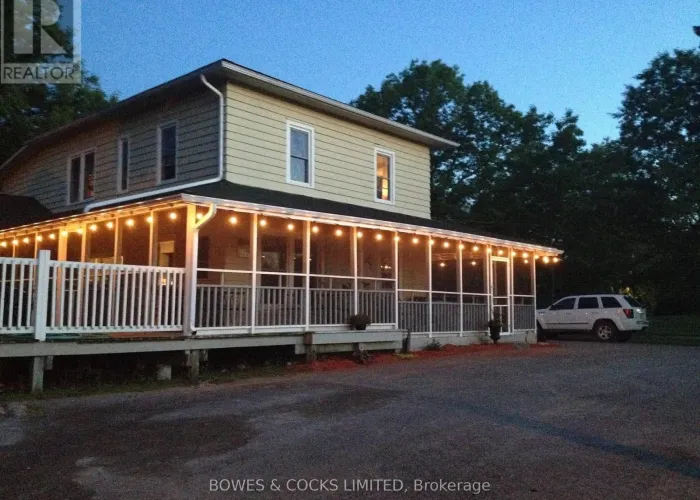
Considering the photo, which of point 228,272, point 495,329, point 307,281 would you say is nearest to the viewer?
point 228,272

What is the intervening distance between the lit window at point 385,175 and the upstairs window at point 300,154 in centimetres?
289

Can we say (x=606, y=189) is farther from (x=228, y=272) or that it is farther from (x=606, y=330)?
(x=228, y=272)

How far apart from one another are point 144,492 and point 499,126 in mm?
34342

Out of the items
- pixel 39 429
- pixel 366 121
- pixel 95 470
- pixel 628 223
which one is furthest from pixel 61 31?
pixel 628 223

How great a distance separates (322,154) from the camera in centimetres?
1711

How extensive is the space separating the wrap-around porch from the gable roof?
3.24 m

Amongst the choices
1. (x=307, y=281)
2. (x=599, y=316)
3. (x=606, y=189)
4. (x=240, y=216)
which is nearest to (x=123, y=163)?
(x=240, y=216)

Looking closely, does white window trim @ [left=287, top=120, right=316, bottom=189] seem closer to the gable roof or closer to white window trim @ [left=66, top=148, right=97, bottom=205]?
the gable roof

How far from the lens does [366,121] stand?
18.4m

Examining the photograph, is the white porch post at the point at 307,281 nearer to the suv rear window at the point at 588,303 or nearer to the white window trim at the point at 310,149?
the white window trim at the point at 310,149

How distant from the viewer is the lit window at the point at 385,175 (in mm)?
19062

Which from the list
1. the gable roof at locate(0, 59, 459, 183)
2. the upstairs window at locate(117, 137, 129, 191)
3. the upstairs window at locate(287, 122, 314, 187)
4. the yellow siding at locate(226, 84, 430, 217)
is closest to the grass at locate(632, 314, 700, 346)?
the yellow siding at locate(226, 84, 430, 217)

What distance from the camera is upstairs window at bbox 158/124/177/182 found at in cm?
1620

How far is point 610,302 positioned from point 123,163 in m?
16.8
